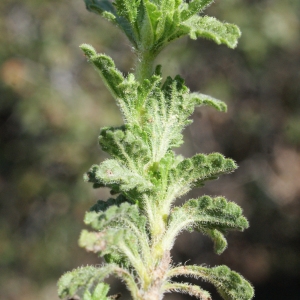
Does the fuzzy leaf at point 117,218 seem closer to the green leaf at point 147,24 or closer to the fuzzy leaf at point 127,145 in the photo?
the fuzzy leaf at point 127,145

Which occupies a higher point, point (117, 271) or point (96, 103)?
point (96, 103)

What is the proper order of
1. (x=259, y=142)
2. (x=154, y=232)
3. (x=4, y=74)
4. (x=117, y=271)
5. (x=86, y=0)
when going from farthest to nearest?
(x=259, y=142) < (x=4, y=74) < (x=86, y=0) < (x=154, y=232) < (x=117, y=271)

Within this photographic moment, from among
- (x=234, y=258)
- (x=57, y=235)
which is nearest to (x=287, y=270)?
(x=234, y=258)

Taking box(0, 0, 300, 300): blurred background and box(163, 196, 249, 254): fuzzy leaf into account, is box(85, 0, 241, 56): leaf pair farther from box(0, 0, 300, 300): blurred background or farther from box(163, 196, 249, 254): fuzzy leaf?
box(0, 0, 300, 300): blurred background

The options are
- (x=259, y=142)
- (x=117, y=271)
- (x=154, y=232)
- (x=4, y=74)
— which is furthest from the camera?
(x=259, y=142)

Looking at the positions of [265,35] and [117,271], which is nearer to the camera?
[117,271]

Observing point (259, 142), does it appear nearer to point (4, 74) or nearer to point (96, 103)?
point (96, 103)

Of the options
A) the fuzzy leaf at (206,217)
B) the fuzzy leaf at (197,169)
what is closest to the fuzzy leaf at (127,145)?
the fuzzy leaf at (197,169)

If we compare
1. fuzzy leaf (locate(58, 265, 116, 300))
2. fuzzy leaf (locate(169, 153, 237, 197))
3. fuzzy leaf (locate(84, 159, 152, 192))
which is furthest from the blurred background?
fuzzy leaf (locate(58, 265, 116, 300))

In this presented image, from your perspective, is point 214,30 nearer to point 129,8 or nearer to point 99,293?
point 129,8
